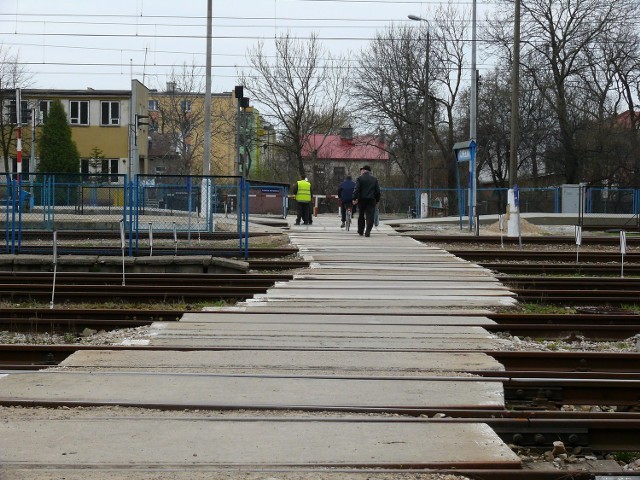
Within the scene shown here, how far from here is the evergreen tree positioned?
52.5 metres

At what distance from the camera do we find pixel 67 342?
35.3 ft

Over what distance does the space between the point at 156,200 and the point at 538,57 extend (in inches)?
1595

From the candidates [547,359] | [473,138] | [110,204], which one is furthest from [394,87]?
[547,359]

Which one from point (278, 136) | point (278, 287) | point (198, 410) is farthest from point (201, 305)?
point (278, 136)

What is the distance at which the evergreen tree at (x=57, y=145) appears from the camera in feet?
172

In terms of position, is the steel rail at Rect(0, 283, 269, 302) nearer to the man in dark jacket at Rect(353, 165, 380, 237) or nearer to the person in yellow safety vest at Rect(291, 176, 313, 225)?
the man in dark jacket at Rect(353, 165, 380, 237)

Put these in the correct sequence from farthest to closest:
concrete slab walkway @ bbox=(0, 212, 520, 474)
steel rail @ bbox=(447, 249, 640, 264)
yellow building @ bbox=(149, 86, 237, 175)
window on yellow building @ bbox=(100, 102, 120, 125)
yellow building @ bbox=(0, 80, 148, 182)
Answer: yellow building @ bbox=(149, 86, 237, 175) < window on yellow building @ bbox=(100, 102, 120, 125) < yellow building @ bbox=(0, 80, 148, 182) < steel rail @ bbox=(447, 249, 640, 264) < concrete slab walkway @ bbox=(0, 212, 520, 474)

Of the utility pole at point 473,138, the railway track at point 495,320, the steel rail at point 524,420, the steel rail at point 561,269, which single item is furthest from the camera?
the utility pole at point 473,138

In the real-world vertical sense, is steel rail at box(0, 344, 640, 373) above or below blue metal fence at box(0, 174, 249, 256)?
below

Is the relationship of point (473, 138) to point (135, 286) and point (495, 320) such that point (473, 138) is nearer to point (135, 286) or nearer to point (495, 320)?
point (135, 286)

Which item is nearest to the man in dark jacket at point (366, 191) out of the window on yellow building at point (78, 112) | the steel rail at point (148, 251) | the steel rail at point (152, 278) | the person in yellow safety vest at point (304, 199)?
the steel rail at point (148, 251)

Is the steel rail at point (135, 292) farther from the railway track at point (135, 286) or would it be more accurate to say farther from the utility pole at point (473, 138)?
the utility pole at point (473, 138)

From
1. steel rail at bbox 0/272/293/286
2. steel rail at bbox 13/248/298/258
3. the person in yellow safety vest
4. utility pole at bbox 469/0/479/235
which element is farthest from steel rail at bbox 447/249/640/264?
the person in yellow safety vest

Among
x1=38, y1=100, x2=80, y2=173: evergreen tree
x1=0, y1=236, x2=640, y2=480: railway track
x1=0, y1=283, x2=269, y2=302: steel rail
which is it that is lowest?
x1=0, y1=236, x2=640, y2=480: railway track
